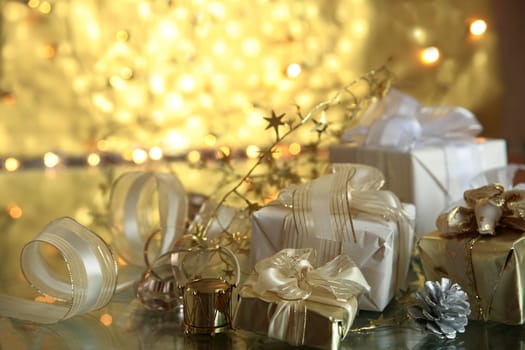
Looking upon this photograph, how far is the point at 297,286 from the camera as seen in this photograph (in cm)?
61

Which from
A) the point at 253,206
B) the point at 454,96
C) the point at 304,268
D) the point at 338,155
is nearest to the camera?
the point at 304,268

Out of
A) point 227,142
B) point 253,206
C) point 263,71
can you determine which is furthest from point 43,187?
point 253,206

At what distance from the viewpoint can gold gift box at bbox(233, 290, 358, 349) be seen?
0.57m

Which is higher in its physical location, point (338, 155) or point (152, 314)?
point (338, 155)

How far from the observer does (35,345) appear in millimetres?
640

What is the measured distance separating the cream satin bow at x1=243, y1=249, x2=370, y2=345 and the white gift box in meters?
0.24

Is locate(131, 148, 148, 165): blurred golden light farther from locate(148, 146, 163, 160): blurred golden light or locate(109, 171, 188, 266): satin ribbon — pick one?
locate(109, 171, 188, 266): satin ribbon

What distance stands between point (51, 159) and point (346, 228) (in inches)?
26.8

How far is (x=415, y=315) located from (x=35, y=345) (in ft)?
1.13

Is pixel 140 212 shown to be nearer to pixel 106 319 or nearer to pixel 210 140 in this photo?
pixel 106 319

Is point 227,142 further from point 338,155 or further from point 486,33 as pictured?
point 486,33

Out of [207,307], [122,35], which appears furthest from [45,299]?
[122,35]

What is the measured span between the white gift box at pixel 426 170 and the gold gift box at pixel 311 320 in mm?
282

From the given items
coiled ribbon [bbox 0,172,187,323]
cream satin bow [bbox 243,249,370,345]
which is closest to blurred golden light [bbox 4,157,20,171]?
coiled ribbon [bbox 0,172,187,323]
